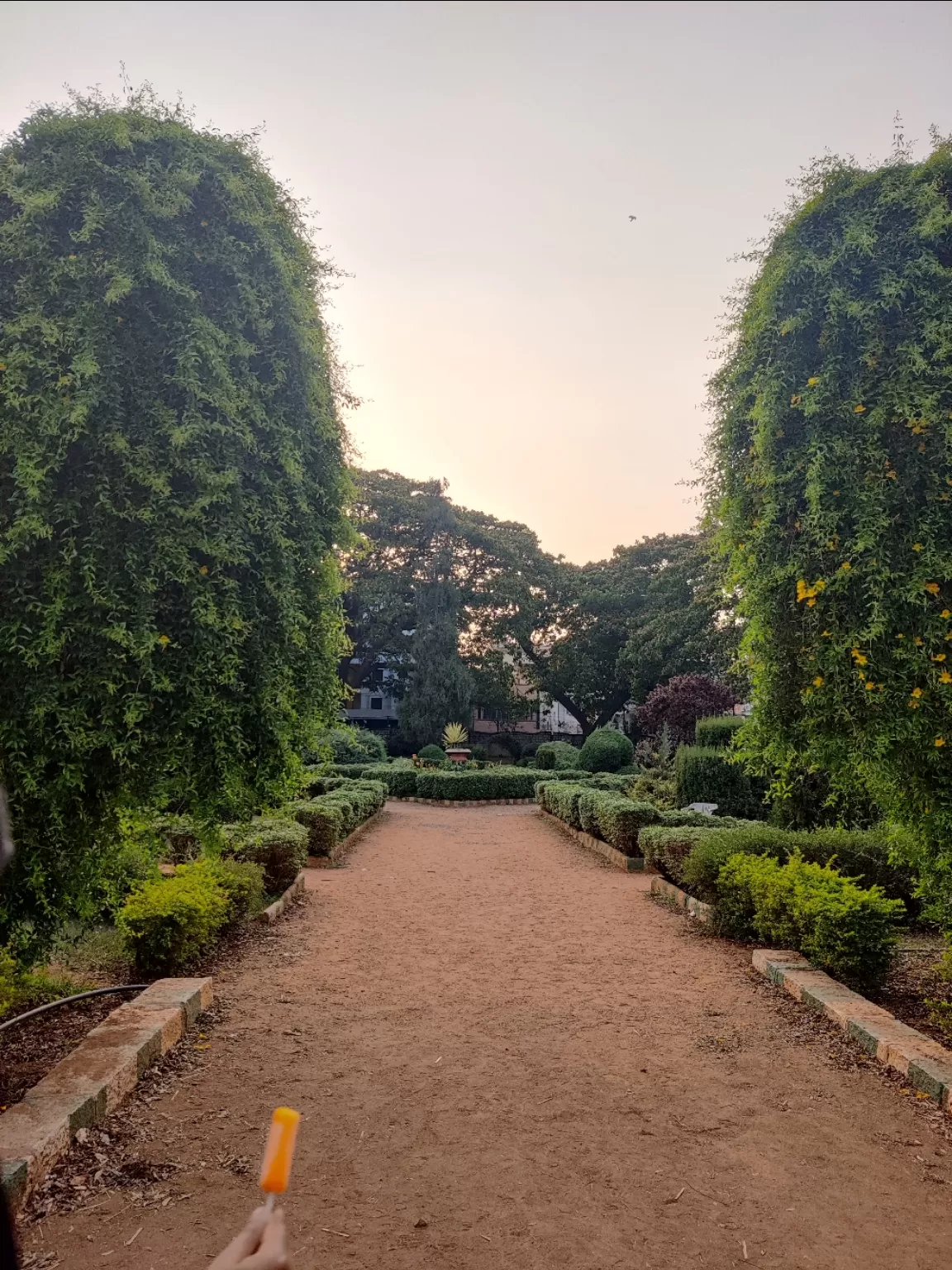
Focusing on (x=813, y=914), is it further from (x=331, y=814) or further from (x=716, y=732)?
(x=716, y=732)

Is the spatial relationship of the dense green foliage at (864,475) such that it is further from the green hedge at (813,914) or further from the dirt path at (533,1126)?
the dirt path at (533,1126)

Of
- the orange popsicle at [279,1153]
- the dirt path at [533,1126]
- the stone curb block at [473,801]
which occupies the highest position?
the orange popsicle at [279,1153]

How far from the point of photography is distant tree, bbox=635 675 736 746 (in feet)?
68.0

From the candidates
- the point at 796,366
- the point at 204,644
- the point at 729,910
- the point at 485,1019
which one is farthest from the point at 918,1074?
the point at 204,644

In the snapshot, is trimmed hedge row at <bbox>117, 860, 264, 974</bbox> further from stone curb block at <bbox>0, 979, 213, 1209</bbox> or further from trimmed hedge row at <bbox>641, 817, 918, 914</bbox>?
trimmed hedge row at <bbox>641, 817, 918, 914</bbox>

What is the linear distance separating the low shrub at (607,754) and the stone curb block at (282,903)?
573 inches

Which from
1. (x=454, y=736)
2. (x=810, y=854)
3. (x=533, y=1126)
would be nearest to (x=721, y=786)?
(x=810, y=854)

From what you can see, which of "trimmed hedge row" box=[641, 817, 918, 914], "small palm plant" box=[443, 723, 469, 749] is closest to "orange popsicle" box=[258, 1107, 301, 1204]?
"trimmed hedge row" box=[641, 817, 918, 914]

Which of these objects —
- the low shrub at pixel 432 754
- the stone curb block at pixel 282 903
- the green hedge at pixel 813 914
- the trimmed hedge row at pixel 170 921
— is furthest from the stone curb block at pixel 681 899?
the low shrub at pixel 432 754

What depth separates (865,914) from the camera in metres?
5.09

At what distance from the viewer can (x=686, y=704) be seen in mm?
20766

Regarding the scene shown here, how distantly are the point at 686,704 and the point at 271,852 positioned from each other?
14.6 m

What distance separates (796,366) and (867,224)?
0.71 m

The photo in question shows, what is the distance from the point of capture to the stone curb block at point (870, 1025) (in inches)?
145
